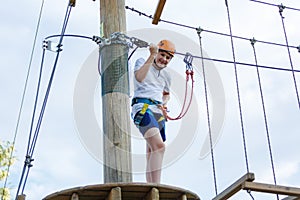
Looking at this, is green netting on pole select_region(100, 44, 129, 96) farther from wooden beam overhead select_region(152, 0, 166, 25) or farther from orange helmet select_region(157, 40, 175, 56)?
wooden beam overhead select_region(152, 0, 166, 25)

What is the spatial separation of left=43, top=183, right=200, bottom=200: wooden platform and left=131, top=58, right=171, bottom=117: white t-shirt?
2.31 ft

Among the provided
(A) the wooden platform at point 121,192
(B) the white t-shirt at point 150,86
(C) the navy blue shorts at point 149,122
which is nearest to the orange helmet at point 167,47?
(B) the white t-shirt at point 150,86

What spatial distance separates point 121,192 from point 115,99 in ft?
1.93

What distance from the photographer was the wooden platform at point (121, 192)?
2027mm

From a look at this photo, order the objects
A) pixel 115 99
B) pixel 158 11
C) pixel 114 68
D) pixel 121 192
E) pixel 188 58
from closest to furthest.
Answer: pixel 121 192 < pixel 115 99 < pixel 114 68 < pixel 188 58 < pixel 158 11

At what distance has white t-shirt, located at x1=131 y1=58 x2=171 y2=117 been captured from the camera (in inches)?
108

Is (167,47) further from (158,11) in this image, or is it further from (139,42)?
(158,11)

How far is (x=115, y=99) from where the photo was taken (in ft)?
8.24

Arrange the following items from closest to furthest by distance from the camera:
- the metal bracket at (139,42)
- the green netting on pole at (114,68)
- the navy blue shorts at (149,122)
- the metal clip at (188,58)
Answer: the green netting on pole at (114,68) → the navy blue shorts at (149,122) → the metal bracket at (139,42) → the metal clip at (188,58)

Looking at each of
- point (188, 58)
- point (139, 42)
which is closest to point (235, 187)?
point (139, 42)

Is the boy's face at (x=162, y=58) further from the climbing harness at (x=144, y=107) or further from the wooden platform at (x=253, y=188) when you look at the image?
the wooden platform at (x=253, y=188)

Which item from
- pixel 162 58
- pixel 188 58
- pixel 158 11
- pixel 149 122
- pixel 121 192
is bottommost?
pixel 121 192

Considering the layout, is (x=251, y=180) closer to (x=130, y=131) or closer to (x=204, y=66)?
(x=130, y=131)

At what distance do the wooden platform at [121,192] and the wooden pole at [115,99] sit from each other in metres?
0.21
